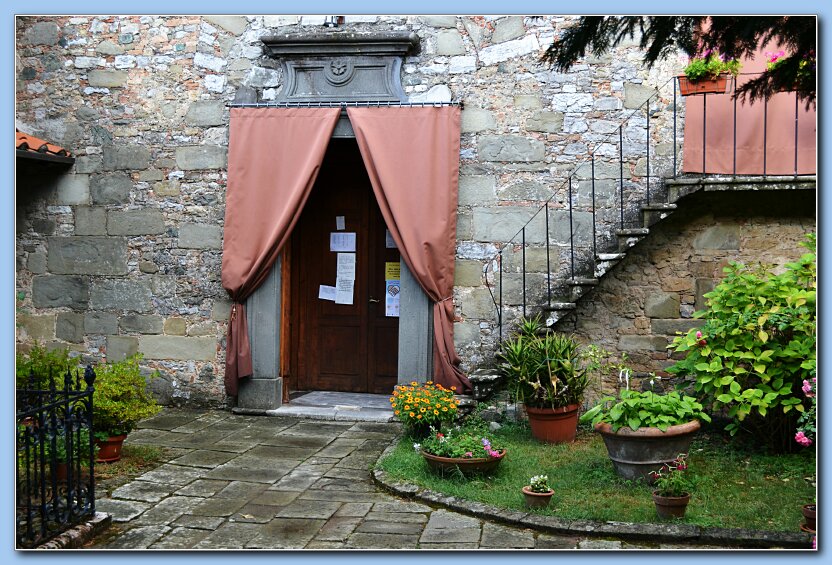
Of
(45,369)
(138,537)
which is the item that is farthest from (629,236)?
(45,369)

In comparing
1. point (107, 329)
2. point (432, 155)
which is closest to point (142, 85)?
point (107, 329)

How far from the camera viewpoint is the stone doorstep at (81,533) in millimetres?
3973

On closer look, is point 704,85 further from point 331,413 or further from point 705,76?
point 331,413

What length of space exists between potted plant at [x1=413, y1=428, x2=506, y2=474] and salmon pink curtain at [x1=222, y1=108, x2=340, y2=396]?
277cm

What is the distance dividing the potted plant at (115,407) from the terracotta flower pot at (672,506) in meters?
3.45

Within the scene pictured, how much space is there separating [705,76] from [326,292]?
4.03m

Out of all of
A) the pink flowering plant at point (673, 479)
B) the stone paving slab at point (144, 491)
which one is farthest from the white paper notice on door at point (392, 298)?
the pink flowering plant at point (673, 479)

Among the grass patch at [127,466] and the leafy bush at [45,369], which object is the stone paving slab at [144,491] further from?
the leafy bush at [45,369]

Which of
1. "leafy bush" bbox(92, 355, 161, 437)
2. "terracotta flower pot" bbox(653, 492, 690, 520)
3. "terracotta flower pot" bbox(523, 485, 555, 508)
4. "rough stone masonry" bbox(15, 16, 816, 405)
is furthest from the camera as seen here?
"rough stone masonry" bbox(15, 16, 816, 405)

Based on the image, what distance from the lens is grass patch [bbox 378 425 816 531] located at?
449cm

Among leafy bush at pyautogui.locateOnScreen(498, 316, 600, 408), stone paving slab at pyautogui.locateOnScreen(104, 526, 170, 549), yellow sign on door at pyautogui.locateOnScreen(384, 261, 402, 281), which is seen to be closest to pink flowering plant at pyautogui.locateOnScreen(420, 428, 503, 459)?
leafy bush at pyautogui.locateOnScreen(498, 316, 600, 408)

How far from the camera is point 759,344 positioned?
5770 millimetres

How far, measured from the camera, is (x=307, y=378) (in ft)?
27.8

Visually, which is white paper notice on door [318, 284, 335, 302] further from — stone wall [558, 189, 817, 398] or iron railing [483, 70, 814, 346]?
stone wall [558, 189, 817, 398]
